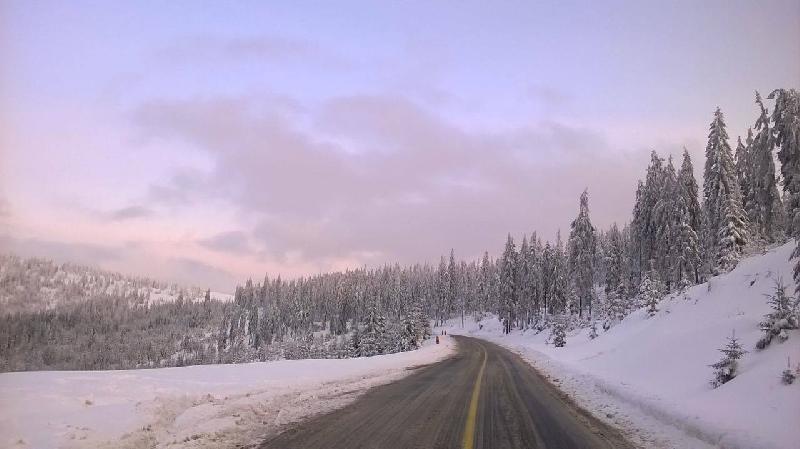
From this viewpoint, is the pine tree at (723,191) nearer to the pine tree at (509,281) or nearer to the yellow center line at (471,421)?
the yellow center line at (471,421)

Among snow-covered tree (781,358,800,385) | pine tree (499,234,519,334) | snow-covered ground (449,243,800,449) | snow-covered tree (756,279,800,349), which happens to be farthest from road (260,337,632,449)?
pine tree (499,234,519,334)

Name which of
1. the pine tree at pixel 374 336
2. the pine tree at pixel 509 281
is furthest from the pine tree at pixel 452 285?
the pine tree at pixel 374 336

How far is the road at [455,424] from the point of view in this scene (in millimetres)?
7039

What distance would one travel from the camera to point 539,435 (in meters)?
7.66

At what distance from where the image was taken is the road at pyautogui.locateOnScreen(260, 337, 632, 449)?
277 inches

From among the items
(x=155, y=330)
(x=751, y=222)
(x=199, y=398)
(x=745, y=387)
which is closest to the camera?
(x=745, y=387)

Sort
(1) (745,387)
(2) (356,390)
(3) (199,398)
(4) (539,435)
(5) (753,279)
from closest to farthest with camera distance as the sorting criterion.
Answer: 1. (4) (539,435)
2. (1) (745,387)
3. (3) (199,398)
4. (2) (356,390)
5. (5) (753,279)

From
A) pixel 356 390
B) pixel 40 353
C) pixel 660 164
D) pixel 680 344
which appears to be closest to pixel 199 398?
pixel 356 390

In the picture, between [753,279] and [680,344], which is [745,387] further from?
[753,279]

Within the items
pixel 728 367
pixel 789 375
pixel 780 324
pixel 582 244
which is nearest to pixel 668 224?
pixel 582 244

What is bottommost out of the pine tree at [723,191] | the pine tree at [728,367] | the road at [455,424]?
the road at [455,424]

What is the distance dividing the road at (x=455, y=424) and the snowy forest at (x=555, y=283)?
8.30 metres

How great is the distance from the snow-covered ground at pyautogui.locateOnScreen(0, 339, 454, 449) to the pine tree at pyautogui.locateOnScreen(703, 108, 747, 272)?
127 feet

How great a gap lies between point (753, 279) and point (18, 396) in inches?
935
